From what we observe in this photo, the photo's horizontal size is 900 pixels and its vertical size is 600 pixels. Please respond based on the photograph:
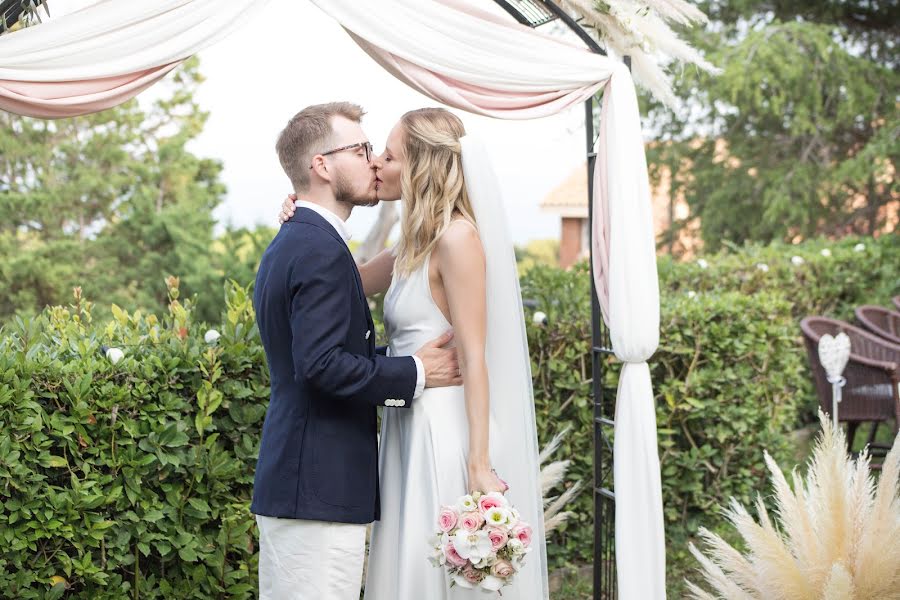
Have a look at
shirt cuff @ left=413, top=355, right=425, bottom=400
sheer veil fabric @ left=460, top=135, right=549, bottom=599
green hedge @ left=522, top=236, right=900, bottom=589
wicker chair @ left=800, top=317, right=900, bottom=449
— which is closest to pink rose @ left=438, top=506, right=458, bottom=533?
shirt cuff @ left=413, top=355, right=425, bottom=400

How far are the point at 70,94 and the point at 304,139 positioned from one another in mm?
919

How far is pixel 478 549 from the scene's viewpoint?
2719 millimetres

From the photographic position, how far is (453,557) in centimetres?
272

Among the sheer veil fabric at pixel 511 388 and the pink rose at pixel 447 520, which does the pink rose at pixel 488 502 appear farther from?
the sheer veil fabric at pixel 511 388

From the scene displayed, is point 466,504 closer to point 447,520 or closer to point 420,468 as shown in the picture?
point 447,520

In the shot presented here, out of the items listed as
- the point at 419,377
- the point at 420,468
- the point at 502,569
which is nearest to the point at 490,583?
the point at 502,569

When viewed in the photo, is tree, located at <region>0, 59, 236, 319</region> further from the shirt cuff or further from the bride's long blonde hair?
the shirt cuff

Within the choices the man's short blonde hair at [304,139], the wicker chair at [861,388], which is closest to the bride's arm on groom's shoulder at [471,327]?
the man's short blonde hair at [304,139]

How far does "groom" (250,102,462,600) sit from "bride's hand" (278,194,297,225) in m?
0.07

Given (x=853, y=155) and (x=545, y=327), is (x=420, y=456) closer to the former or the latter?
(x=545, y=327)

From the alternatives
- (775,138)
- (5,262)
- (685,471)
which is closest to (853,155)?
(775,138)

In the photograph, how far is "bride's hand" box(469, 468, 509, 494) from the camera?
298 cm

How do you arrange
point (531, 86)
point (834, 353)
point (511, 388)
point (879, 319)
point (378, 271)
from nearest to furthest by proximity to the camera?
point (511, 388)
point (378, 271)
point (531, 86)
point (834, 353)
point (879, 319)

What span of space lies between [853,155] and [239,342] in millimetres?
14902
